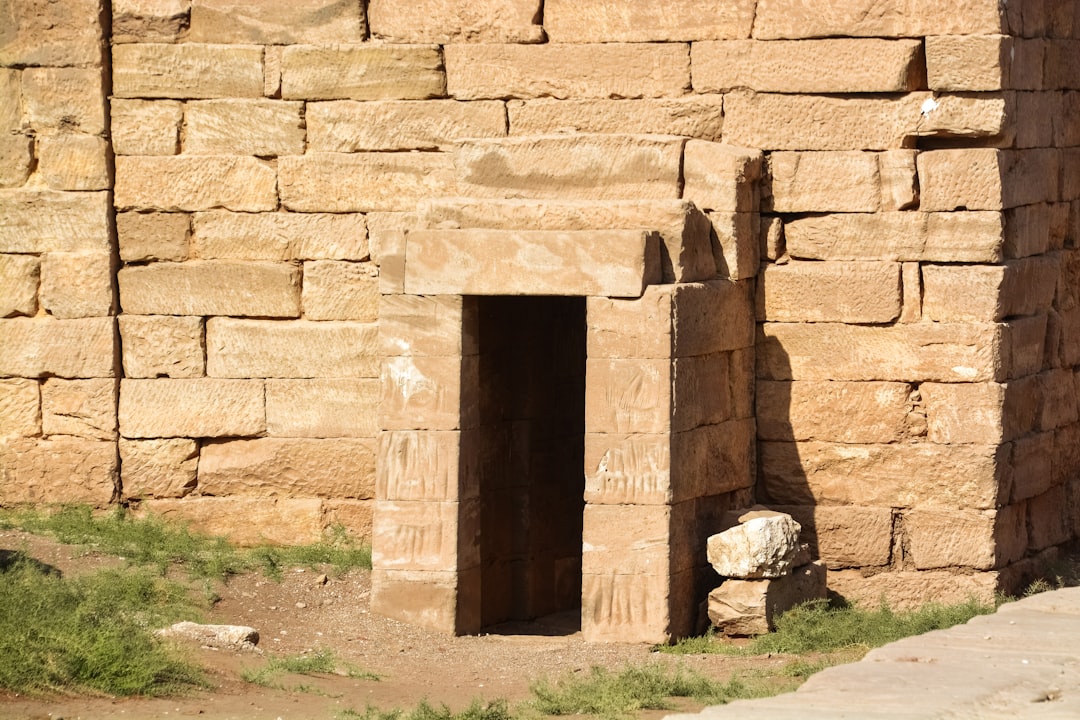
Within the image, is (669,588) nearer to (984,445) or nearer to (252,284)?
(984,445)

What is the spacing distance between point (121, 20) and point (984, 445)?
19.5 feet

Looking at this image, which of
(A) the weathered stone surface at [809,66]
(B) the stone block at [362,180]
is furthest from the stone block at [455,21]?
(A) the weathered stone surface at [809,66]

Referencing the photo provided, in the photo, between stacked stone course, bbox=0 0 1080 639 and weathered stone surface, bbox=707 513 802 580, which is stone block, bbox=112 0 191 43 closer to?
stacked stone course, bbox=0 0 1080 639

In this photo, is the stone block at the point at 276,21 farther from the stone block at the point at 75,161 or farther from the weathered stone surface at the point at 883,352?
the weathered stone surface at the point at 883,352

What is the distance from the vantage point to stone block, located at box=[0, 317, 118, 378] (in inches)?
467

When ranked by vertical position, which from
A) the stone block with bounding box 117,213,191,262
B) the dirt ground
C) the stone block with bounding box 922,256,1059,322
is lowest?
the dirt ground

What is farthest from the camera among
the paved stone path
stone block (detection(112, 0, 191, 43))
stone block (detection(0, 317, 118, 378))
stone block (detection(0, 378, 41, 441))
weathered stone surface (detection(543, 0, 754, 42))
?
stone block (detection(0, 378, 41, 441))

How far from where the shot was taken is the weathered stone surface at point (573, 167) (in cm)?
1081

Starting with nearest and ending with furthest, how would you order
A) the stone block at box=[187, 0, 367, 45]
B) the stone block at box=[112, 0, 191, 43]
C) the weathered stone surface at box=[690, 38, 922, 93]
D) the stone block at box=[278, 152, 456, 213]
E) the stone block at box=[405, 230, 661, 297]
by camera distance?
the stone block at box=[405, 230, 661, 297] < the weathered stone surface at box=[690, 38, 922, 93] < the stone block at box=[278, 152, 456, 213] < the stone block at box=[187, 0, 367, 45] < the stone block at box=[112, 0, 191, 43]

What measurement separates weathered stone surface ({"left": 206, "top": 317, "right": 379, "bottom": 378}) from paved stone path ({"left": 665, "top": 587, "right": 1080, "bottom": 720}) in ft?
15.1

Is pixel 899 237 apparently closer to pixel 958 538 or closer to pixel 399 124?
pixel 958 538

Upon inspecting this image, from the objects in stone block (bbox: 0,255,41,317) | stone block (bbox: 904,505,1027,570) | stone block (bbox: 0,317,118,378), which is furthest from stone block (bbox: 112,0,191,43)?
stone block (bbox: 904,505,1027,570)

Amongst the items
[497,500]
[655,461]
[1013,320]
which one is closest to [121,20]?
[497,500]

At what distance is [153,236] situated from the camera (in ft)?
38.9
